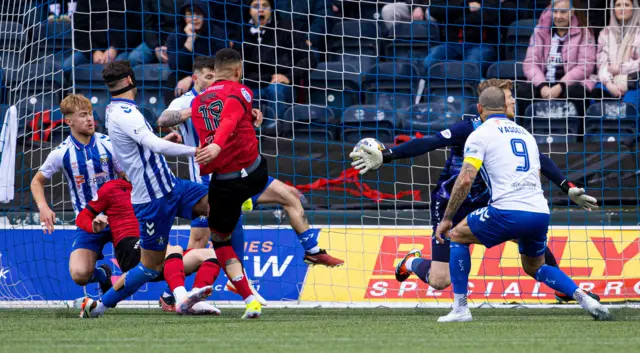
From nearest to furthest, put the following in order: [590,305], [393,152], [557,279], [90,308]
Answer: [590,305] → [557,279] → [393,152] → [90,308]

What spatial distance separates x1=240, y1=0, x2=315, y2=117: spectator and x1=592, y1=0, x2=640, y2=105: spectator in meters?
3.11

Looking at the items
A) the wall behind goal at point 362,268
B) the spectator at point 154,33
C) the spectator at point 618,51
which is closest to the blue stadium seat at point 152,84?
the spectator at point 154,33

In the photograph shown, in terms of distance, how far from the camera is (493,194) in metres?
7.07

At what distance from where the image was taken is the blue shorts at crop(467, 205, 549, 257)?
6.98m

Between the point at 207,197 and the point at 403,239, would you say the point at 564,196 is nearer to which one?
the point at 403,239

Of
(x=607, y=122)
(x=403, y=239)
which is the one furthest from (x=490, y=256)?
(x=607, y=122)

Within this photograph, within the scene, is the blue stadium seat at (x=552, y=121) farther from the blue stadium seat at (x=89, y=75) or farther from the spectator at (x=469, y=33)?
the blue stadium seat at (x=89, y=75)

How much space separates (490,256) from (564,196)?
3.75ft

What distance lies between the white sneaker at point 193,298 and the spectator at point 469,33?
486 centimetres

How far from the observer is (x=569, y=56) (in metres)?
11.2

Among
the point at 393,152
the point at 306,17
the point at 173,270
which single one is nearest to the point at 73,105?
the point at 173,270

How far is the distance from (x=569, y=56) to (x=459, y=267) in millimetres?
4702

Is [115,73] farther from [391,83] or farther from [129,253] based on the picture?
[391,83]

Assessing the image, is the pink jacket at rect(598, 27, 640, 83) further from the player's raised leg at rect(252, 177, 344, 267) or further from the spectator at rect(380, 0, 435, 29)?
the player's raised leg at rect(252, 177, 344, 267)
